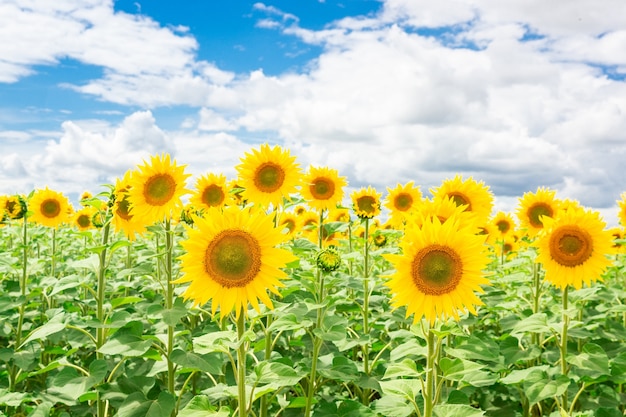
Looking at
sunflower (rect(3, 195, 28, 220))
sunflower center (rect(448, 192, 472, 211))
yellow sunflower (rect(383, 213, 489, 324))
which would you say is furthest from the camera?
sunflower (rect(3, 195, 28, 220))

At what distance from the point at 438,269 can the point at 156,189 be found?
2800 mm

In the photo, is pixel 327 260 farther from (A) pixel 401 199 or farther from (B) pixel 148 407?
(A) pixel 401 199

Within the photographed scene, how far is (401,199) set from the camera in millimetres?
8383

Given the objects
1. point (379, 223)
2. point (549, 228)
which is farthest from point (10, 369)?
point (379, 223)

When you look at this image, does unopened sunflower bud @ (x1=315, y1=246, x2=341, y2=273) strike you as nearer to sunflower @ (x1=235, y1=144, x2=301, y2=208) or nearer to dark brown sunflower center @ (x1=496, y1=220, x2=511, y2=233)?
sunflower @ (x1=235, y1=144, x2=301, y2=208)

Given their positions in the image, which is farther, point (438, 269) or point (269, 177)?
point (269, 177)

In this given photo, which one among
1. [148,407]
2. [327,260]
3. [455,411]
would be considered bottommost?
[148,407]

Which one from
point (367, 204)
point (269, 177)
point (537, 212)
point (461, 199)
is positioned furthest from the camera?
point (367, 204)

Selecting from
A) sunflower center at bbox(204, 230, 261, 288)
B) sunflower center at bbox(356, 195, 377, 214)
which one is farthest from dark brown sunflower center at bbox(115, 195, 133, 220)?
sunflower center at bbox(356, 195, 377, 214)

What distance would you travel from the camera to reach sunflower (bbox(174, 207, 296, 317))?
364 cm

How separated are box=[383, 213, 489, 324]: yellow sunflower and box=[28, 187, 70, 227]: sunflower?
27.5 ft

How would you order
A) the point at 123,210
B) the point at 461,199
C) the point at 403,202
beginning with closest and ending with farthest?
the point at 123,210 → the point at 461,199 → the point at 403,202

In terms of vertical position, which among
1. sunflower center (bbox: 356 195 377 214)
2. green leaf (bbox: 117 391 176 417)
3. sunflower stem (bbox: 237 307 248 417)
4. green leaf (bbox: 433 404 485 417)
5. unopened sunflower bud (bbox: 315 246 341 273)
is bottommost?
green leaf (bbox: 117 391 176 417)

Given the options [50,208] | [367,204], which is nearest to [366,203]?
[367,204]
